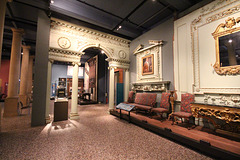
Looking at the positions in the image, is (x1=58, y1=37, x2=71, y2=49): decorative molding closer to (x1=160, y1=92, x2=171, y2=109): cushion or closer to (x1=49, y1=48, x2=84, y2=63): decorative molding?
(x1=49, y1=48, x2=84, y2=63): decorative molding

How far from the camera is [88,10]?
510 cm

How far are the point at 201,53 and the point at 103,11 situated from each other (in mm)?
4601

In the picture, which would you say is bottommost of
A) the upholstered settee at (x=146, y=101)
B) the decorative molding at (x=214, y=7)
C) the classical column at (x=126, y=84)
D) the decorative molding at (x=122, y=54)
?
the upholstered settee at (x=146, y=101)

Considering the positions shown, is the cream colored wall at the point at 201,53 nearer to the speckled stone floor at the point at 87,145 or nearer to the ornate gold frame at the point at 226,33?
the ornate gold frame at the point at 226,33

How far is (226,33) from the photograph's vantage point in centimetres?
323

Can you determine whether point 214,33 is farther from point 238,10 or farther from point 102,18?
point 102,18

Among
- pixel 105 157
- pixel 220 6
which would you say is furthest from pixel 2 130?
pixel 220 6

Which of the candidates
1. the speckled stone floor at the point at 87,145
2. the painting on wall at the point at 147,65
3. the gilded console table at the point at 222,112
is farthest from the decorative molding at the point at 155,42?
the speckled stone floor at the point at 87,145

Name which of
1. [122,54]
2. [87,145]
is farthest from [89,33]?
[87,145]

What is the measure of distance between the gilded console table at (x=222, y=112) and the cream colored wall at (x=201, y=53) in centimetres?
74

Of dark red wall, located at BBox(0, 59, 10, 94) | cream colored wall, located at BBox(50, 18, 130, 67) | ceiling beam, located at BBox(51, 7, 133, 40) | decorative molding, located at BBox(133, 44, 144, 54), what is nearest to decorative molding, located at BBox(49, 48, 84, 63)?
cream colored wall, located at BBox(50, 18, 130, 67)

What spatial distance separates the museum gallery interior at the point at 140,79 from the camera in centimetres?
259

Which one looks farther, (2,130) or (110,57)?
(110,57)

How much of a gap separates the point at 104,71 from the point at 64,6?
21.7ft
